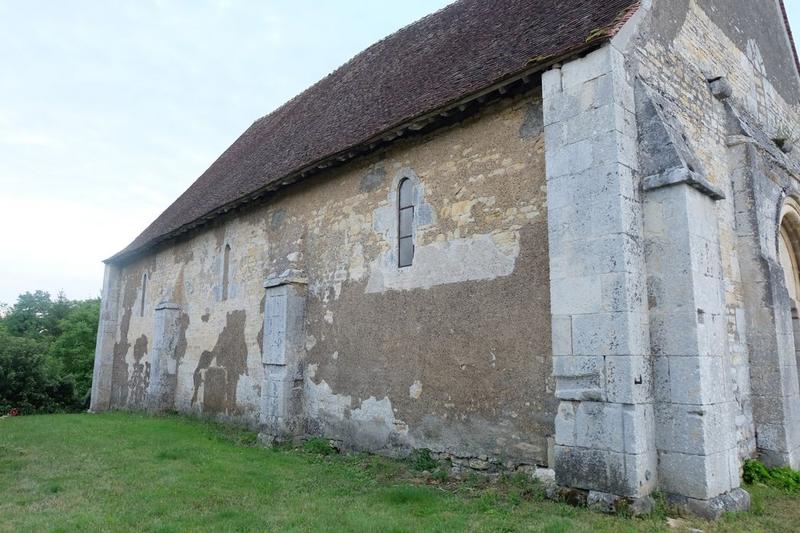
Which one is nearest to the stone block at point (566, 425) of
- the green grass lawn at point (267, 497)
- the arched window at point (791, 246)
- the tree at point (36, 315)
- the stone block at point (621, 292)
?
the green grass lawn at point (267, 497)

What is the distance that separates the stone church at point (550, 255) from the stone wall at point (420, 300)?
0.11 feet

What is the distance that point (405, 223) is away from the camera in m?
8.91

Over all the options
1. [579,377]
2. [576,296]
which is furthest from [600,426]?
[576,296]

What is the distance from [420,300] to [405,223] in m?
1.33

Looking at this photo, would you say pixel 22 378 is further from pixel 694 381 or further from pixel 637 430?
pixel 694 381

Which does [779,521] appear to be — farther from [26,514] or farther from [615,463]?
[26,514]

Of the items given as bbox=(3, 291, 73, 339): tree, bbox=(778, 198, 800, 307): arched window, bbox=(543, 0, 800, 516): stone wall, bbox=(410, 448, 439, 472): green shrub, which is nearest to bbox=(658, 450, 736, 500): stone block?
bbox=(543, 0, 800, 516): stone wall

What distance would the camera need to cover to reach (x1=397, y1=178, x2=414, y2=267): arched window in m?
8.73

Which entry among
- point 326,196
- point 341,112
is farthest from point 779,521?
point 341,112

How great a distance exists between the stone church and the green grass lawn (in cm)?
48

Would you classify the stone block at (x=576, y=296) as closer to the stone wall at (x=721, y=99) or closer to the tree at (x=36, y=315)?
the stone wall at (x=721, y=99)

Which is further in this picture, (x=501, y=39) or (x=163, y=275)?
(x=163, y=275)

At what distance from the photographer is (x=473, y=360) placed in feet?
24.5

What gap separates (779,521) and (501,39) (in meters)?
7.03
